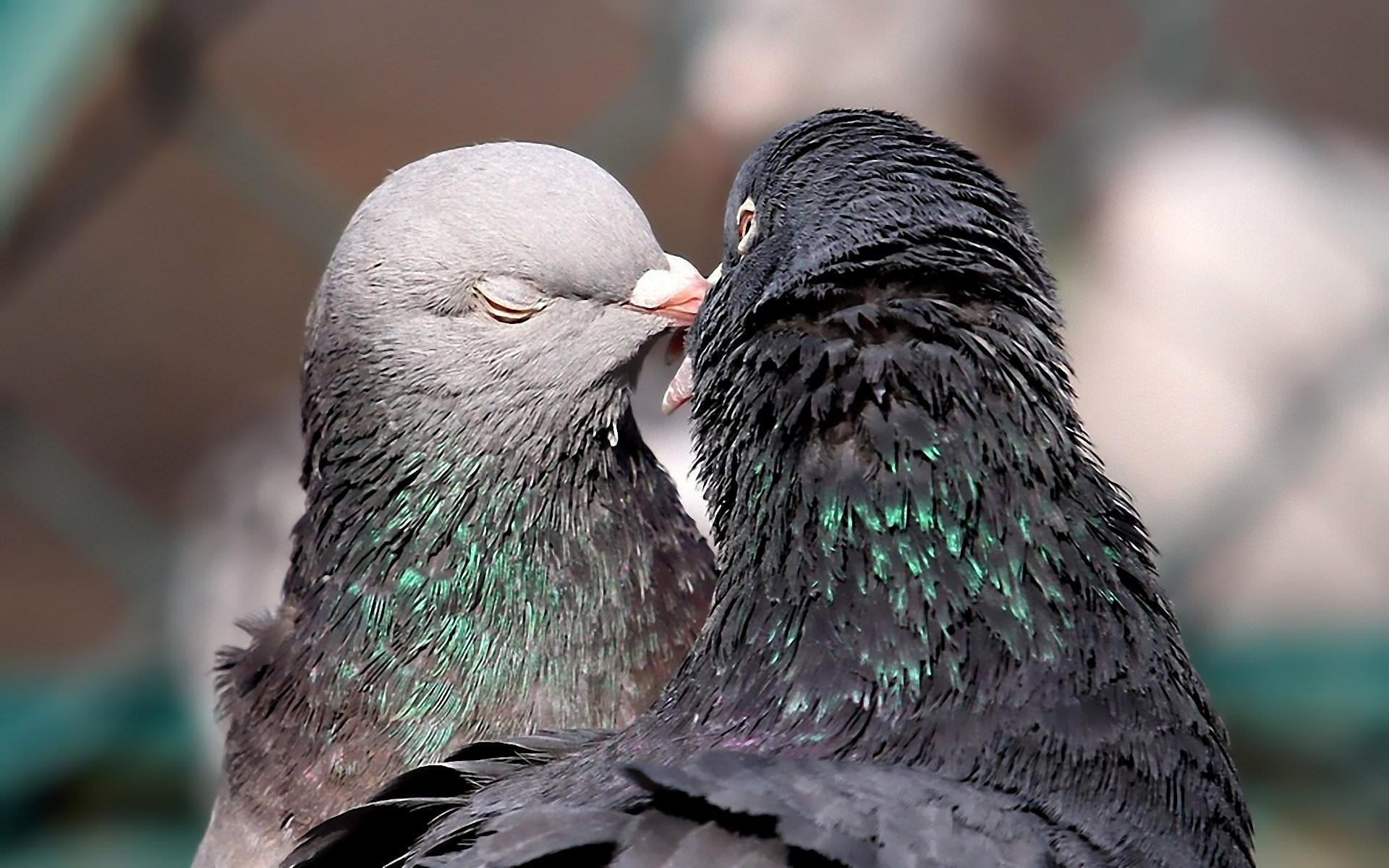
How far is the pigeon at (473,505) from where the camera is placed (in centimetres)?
259

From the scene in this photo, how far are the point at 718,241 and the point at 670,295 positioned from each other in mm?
3155

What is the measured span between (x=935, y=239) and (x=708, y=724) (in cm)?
60

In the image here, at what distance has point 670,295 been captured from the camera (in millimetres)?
2674

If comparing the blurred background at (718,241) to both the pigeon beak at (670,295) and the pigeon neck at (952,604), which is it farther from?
the pigeon neck at (952,604)

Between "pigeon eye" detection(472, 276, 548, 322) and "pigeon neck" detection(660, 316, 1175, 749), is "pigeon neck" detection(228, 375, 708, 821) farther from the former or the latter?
"pigeon neck" detection(660, 316, 1175, 749)

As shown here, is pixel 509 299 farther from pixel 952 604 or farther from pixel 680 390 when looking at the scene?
pixel 952 604

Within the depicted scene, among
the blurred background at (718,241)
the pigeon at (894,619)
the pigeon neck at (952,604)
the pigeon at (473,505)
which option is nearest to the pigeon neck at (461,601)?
the pigeon at (473,505)

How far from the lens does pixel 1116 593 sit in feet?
6.66

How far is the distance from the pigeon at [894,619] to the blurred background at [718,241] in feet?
12.3

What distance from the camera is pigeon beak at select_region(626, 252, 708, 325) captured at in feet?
8.76

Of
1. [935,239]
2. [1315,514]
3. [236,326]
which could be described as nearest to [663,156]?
[236,326]

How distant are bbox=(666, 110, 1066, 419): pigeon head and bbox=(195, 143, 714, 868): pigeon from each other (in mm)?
458

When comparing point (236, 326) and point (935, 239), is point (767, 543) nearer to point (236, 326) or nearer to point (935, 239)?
point (935, 239)

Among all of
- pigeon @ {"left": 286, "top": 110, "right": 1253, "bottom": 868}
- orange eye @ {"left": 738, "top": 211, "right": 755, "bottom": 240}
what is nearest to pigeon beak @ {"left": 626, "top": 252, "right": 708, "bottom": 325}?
orange eye @ {"left": 738, "top": 211, "right": 755, "bottom": 240}
